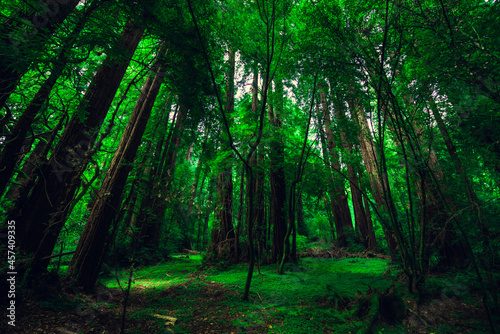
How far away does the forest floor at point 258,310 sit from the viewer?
8.64ft

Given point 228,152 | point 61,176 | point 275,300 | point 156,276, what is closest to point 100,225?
point 61,176

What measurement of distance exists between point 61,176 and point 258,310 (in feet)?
12.7

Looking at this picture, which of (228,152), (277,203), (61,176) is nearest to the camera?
(61,176)

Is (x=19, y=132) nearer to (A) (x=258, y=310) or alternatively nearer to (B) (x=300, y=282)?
(A) (x=258, y=310)

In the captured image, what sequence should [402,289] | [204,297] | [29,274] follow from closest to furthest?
[29,274], [402,289], [204,297]

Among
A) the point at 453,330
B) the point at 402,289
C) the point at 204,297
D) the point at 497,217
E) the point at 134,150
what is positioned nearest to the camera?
the point at 453,330

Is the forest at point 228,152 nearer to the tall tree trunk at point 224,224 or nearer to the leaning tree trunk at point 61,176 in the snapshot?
the leaning tree trunk at point 61,176

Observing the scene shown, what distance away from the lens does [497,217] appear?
330 centimetres

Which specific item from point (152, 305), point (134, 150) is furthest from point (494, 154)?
point (134, 150)

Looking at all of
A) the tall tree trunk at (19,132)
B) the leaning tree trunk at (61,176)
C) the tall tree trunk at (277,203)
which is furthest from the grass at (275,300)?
the tall tree trunk at (19,132)

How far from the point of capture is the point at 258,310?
3.25 metres

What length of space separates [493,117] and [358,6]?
2.60 metres

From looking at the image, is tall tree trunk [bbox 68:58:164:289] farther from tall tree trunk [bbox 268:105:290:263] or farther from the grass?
tall tree trunk [bbox 268:105:290:263]

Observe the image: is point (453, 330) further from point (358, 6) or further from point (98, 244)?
point (98, 244)
